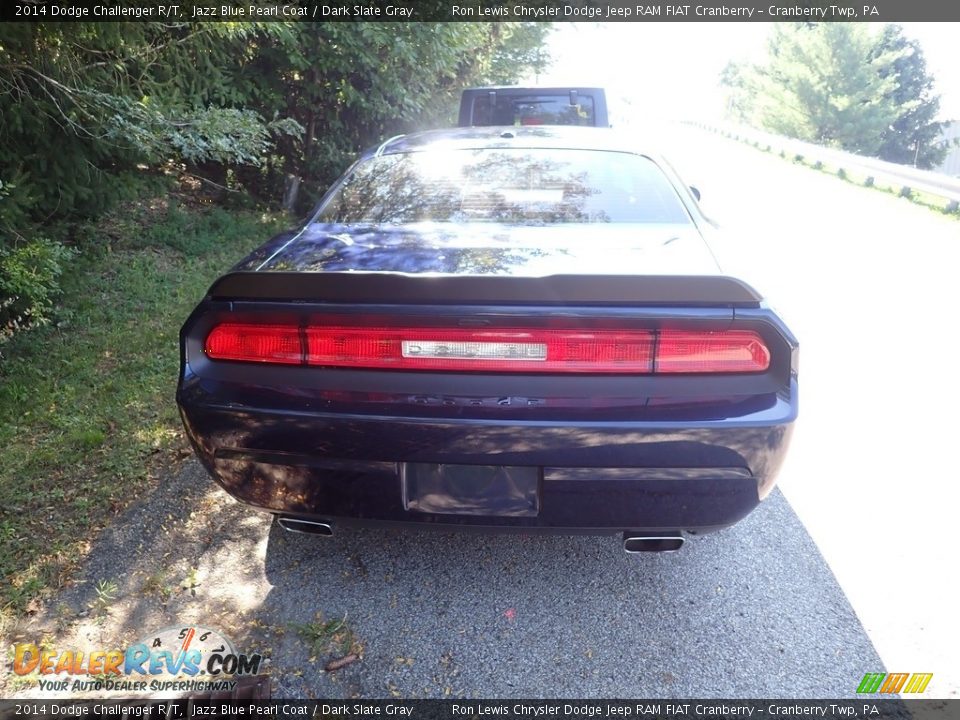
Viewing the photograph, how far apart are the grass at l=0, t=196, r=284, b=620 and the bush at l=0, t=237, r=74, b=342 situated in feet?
1.48

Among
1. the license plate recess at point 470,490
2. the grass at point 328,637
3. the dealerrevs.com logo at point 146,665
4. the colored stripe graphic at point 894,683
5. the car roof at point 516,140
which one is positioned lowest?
the dealerrevs.com logo at point 146,665

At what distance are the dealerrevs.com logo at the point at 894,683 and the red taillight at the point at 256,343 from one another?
1955 mm

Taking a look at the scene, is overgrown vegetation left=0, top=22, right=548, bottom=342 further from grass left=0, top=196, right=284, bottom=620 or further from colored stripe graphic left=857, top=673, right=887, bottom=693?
colored stripe graphic left=857, top=673, right=887, bottom=693

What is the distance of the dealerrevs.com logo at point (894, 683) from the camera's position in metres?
2.02

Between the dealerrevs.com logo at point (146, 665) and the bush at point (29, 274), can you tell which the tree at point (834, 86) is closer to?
the bush at point (29, 274)

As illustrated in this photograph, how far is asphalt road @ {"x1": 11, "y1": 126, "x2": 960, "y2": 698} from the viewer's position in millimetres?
2098

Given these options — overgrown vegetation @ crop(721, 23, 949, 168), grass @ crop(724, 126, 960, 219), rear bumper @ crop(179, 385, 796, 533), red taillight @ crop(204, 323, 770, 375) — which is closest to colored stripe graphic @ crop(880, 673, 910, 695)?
rear bumper @ crop(179, 385, 796, 533)

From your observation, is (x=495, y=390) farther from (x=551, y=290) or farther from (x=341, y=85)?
(x=341, y=85)

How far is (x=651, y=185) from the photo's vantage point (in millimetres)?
3029

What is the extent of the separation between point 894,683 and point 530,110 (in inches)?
343

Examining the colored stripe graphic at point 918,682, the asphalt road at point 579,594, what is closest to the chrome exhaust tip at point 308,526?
the asphalt road at point 579,594

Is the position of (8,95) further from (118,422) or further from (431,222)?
(431,222)

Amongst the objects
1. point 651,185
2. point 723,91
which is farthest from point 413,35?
point 723,91

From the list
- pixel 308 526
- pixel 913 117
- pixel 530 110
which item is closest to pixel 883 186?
pixel 530 110
